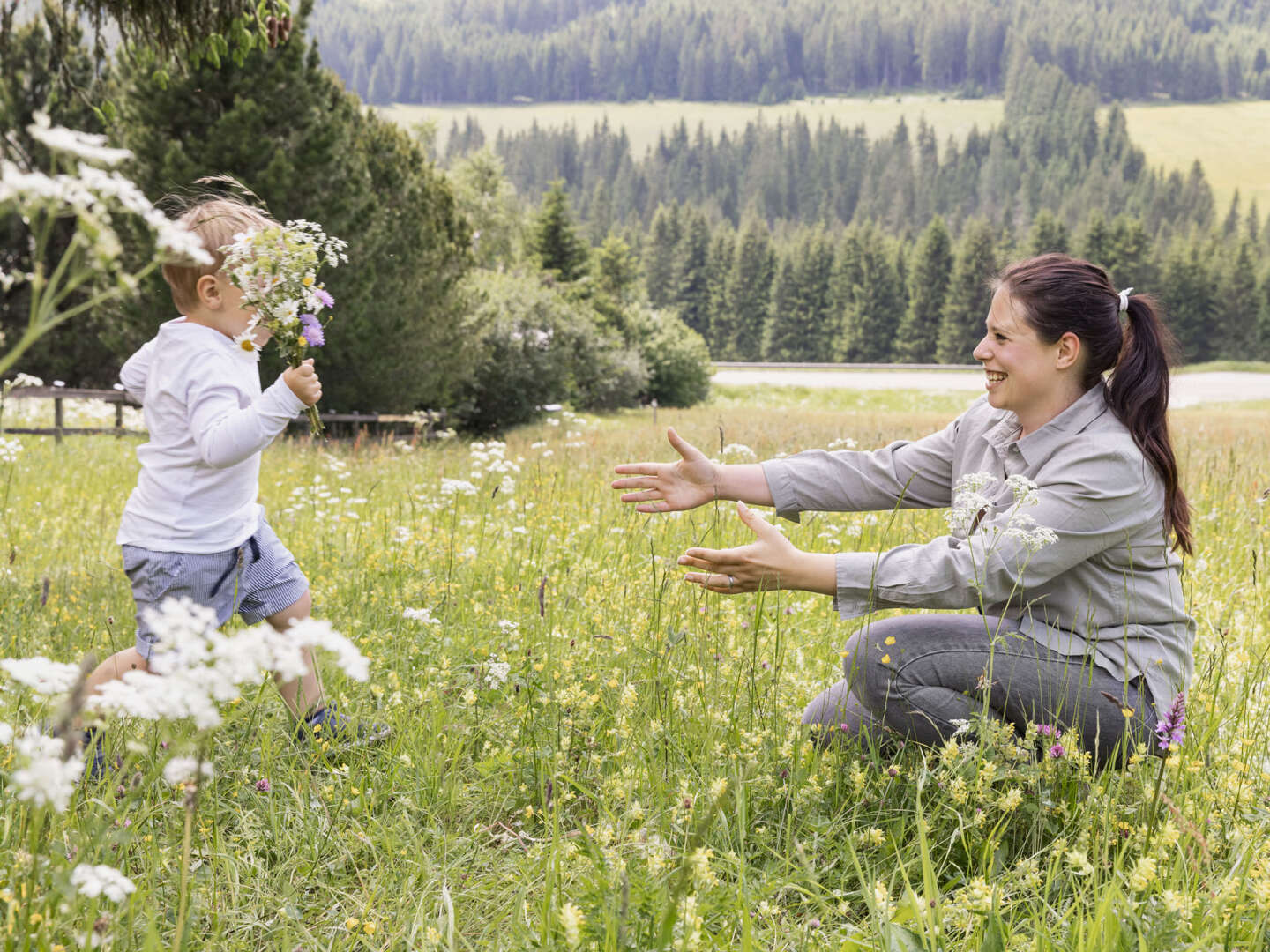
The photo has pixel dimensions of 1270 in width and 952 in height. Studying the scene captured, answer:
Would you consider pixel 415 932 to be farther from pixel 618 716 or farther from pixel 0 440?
pixel 0 440

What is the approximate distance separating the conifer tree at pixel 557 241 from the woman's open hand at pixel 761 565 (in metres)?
41.6

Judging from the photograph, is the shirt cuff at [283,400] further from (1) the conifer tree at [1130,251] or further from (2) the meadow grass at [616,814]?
(1) the conifer tree at [1130,251]

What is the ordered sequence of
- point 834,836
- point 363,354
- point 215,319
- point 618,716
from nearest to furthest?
point 834,836, point 618,716, point 215,319, point 363,354

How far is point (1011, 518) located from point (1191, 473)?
6689 mm

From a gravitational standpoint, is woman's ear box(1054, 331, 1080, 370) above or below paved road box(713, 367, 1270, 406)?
above

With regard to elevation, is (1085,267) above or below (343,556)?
above

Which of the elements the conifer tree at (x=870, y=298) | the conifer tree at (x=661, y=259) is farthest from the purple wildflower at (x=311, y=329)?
the conifer tree at (x=661, y=259)

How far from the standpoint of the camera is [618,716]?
296cm

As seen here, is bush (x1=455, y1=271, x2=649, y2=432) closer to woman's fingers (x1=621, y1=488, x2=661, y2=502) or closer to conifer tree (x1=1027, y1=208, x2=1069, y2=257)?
woman's fingers (x1=621, y1=488, x2=661, y2=502)

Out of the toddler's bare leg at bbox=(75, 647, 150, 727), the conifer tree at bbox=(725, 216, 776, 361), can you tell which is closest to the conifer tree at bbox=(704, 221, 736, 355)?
the conifer tree at bbox=(725, 216, 776, 361)

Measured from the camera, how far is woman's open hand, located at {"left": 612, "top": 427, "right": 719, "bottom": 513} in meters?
3.49

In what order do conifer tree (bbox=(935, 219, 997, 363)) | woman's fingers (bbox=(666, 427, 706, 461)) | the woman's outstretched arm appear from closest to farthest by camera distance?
woman's fingers (bbox=(666, 427, 706, 461)) < the woman's outstretched arm < conifer tree (bbox=(935, 219, 997, 363))

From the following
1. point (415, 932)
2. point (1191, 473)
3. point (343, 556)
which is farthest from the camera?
point (1191, 473)

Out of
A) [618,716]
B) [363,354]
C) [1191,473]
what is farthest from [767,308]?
[618,716]
